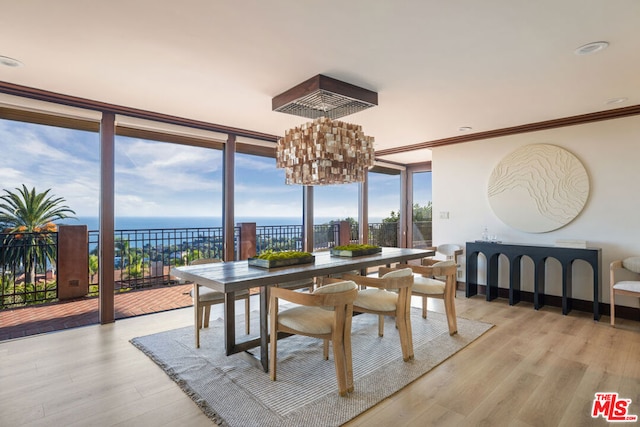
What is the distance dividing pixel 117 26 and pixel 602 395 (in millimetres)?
3975

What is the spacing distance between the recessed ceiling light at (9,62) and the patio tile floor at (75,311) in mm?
2539

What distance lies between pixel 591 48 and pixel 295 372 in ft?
10.6

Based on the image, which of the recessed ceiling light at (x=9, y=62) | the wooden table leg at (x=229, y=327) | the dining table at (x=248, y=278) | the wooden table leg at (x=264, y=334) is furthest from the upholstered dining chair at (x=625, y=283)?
the recessed ceiling light at (x=9, y=62)

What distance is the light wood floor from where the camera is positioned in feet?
6.43

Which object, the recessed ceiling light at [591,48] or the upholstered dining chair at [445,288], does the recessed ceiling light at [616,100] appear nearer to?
the recessed ceiling light at [591,48]

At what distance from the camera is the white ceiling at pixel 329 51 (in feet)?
6.42

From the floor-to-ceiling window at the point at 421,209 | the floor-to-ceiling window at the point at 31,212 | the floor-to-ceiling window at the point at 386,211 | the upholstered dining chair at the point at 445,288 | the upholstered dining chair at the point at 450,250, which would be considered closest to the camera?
the upholstered dining chair at the point at 445,288

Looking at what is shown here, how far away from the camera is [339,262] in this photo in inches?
126

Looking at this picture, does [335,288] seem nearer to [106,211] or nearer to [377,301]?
[377,301]

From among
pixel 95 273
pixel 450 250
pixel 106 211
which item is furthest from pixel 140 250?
pixel 450 250

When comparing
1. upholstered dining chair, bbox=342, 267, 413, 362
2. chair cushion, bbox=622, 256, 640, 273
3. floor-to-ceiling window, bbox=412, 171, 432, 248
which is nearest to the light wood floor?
upholstered dining chair, bbox=342, 267, 413, 362

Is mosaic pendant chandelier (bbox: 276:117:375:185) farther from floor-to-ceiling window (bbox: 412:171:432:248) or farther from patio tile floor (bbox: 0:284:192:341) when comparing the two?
floor-to-ceiling window (bbox: 412:171:432:248)

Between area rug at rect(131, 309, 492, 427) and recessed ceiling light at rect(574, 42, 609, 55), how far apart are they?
8.36 feet

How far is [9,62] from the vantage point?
260cm
